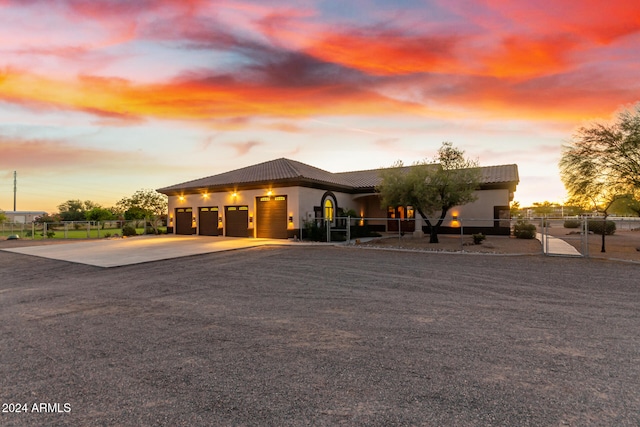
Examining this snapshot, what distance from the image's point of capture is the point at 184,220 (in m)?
28.4

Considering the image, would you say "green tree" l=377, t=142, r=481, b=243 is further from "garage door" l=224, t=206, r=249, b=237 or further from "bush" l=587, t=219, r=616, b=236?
"bush" l=587, t=219, r=616, b=236

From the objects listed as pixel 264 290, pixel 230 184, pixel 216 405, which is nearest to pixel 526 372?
pixel 216 405

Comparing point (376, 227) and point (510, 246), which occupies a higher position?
point (376, 227)

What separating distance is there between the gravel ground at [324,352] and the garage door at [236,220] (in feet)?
50.9

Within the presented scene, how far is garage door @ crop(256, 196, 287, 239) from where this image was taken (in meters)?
22.9

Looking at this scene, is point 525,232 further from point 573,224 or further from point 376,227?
point 573,224

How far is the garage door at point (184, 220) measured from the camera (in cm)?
2794

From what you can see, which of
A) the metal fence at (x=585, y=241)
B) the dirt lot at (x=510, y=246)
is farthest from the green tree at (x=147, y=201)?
the metal fence at (x=585, y=241)

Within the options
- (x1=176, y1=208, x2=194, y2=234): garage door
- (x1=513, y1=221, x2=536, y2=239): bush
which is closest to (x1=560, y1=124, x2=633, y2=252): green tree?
(x1=513, y1=221, x2=536, y2=239): bush

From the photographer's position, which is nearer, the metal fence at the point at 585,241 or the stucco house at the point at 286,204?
the metal fence at the point at 585,241

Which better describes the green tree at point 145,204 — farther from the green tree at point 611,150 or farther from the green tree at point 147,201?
the green tree at point 611,150

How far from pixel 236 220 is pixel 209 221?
3179 millimetres

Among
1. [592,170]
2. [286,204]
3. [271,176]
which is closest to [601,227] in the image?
[592,170]

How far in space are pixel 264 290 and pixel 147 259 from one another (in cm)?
797
